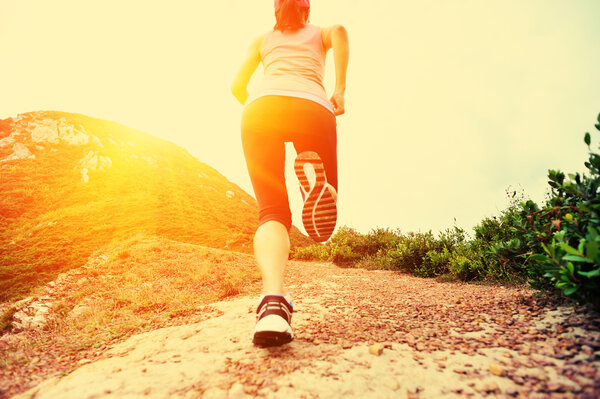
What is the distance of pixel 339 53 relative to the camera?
2.33 metres

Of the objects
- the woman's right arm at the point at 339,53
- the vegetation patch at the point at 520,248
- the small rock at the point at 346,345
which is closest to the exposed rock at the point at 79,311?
the small rock at the point at 346,345

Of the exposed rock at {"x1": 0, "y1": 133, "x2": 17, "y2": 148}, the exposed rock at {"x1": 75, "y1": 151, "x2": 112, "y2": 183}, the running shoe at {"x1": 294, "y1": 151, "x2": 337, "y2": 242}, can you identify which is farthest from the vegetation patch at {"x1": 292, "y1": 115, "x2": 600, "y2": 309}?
the exposed rock at {"x1": 0, "y1": 133, "x2": 17, "y2": 148}

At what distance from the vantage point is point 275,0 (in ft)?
7.82

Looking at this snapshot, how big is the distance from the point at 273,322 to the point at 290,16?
2.23 m

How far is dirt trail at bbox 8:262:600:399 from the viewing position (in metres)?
1.29

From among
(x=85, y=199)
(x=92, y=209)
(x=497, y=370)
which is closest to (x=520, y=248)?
(x=497, y=370)

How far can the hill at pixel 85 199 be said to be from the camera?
19.8 ft

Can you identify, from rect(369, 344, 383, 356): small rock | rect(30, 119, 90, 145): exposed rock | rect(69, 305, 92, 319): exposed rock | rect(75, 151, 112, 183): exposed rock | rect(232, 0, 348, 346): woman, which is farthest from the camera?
rect(30, 119, 90, 145): exposed rock

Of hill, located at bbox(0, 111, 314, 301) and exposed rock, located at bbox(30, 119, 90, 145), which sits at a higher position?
exposed rock, located at bbox(30, 119, 90, 145)

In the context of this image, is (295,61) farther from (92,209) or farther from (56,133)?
(56,133)

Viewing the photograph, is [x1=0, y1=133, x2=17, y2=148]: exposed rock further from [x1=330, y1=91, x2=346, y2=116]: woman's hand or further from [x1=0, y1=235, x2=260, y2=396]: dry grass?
[x1=330, y1=91, x2=346, y2=116]: woman's hand

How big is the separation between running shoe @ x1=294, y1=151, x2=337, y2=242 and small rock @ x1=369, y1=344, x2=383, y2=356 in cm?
80

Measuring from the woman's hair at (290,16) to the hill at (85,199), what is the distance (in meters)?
5.23

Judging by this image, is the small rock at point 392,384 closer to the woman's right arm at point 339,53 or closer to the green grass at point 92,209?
the woman's right arm at point 339,53
